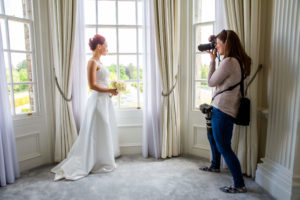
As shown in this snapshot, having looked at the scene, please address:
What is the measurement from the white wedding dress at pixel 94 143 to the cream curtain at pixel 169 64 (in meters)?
0.80

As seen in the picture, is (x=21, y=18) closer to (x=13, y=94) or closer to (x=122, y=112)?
(x=13, y=94)

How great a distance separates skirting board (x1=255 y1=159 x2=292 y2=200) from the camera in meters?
1.86

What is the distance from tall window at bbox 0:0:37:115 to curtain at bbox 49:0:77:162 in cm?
29

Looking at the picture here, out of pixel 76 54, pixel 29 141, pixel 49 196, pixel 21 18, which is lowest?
pixel 49 196

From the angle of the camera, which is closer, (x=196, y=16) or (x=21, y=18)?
(x=21, y=18)

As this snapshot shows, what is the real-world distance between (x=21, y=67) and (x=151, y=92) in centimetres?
174

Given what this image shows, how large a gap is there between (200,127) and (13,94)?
2.57m

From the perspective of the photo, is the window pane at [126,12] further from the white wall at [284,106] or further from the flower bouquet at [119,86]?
the white wall at [284,106]

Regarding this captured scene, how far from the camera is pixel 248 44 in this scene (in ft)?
7.38

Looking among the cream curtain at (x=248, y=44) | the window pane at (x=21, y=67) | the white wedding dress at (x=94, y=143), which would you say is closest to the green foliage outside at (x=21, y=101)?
the window pane at (x=21, y=67)

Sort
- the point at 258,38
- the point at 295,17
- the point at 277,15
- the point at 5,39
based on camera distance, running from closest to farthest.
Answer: the point at 295,17
the point at 277,15
the point at 258,38
the point at 5,39

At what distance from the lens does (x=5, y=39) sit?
242 cm

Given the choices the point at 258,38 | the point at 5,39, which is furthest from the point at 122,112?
the point at 258,38

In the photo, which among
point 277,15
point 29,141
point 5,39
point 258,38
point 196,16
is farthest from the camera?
point 196,16
